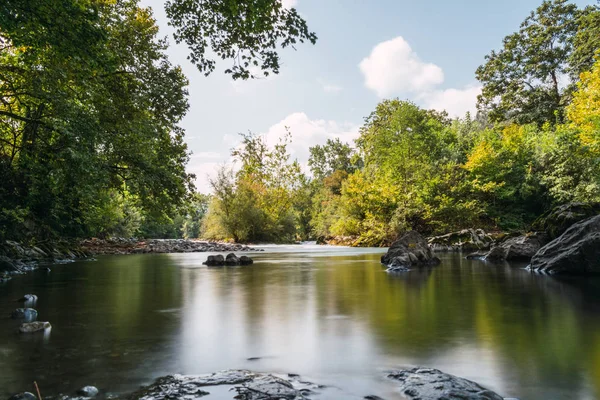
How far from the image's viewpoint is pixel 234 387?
2.67 metres

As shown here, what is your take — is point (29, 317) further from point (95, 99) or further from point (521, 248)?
point (521, 248)

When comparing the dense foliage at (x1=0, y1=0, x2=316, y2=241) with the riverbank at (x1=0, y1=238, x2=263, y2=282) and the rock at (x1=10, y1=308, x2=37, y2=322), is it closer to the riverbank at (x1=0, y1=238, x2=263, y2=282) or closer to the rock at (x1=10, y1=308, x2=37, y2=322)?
the riverbank at (x1=0, y1=238, x2=263, y2=282)

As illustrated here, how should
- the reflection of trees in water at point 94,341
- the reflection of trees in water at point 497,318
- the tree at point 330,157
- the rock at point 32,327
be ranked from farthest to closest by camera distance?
the tree at point 330,157 < the rock at point 32,327 < the reflection of trees in water at point 497,318 < the reflection of trees in water at point 94,341

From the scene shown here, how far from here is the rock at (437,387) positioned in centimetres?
241

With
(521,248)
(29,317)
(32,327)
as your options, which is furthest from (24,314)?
(521,248)

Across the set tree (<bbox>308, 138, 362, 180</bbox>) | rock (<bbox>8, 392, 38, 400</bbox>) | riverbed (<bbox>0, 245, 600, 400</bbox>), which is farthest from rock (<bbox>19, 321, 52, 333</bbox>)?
tree (<bbox>308, 138, 362, 180</bbox>)

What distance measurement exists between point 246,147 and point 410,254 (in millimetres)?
33406

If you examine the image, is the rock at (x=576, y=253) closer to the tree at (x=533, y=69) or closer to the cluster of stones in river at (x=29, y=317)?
the cluster of stones in river at (x=29, y=317)

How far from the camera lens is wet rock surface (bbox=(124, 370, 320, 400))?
8.17 feet

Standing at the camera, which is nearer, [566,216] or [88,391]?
[88,391]

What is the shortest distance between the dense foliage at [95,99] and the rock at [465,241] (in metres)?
14.0

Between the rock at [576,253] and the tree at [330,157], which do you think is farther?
the tree at [330,157]

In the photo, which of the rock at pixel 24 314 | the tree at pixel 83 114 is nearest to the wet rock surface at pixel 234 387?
the rock at pixel 24 314

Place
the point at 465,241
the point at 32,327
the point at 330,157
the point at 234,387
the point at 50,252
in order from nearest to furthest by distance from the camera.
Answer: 1. the point at 234,387
2. the point at 32,327
3. the point at 50,252
4. the point at 465,241
5. the point at 330,157
